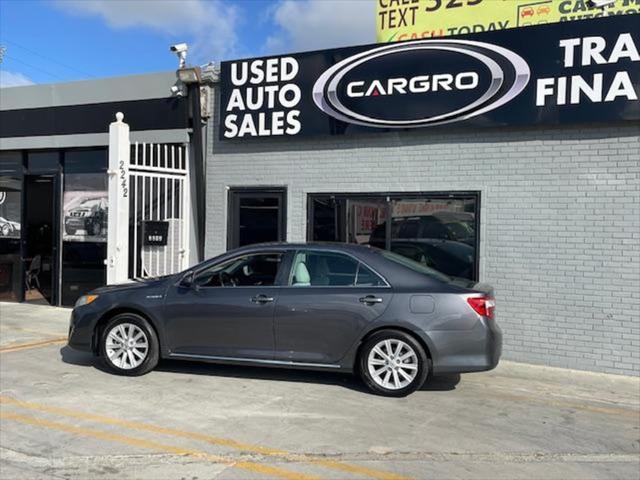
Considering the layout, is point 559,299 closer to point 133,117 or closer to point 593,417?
point 593,417

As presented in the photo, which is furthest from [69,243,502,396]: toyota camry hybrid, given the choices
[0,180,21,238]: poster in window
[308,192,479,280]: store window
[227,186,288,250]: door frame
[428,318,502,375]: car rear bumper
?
[0,180,21,238]: poster in window

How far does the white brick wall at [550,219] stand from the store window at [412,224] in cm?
17

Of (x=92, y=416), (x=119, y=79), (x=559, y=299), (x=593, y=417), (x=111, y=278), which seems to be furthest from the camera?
(x=119, y=79)

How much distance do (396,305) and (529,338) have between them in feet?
9.48

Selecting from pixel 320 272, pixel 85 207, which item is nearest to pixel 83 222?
pixel 85 207

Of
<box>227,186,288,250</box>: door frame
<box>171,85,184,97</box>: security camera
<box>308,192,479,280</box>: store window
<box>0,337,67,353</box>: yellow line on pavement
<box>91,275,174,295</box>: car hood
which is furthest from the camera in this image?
<box>171,85,184,97</box>: security camera

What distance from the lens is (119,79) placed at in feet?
34.6

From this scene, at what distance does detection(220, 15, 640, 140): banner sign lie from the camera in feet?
23.9

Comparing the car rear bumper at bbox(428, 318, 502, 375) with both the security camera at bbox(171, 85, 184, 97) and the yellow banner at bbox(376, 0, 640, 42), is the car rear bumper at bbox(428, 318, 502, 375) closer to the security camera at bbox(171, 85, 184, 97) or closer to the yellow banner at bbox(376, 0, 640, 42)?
the yellow banner at bbox(376, 0, 640, 42)

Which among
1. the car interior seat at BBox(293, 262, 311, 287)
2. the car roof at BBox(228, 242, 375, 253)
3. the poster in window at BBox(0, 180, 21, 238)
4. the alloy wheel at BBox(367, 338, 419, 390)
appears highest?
the poster in window at BBox(0, 180, 21, 238)

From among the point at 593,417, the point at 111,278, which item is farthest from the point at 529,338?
the point at 111,278

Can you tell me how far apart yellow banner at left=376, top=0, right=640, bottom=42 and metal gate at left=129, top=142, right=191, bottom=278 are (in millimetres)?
4127

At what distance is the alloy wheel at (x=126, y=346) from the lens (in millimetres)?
6523

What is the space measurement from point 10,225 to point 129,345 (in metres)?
7.03
